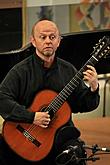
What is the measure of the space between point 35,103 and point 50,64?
0.77 ft

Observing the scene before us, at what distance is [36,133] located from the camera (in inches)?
84.7

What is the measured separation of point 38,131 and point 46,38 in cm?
52

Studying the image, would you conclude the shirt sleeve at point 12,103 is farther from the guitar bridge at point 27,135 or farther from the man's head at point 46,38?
the man's head at point 46,38

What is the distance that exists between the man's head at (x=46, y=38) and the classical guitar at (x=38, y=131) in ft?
0.68

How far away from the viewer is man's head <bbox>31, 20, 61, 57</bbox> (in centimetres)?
207

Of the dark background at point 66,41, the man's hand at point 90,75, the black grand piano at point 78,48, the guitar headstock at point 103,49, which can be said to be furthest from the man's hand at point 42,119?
the dark background at point 66,41

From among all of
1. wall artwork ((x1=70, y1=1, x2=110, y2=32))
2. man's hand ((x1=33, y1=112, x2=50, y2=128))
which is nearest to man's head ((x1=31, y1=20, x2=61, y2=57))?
man's hand ((x1=33, y1=112, x2=50, y2=128))

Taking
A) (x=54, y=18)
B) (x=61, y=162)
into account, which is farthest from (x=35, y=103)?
(x=54, y=18)

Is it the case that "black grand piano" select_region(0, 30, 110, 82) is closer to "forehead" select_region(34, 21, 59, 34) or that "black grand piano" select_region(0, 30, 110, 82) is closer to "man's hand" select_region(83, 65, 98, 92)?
"forehead" select_region(34, 21, 59, 34)

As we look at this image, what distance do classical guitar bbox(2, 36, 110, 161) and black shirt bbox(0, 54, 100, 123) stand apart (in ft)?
0.16

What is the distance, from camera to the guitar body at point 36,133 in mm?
2133

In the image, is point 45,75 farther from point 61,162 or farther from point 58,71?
point 61,162

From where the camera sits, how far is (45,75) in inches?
85.2

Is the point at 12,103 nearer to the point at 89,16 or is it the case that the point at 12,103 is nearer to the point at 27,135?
the point at 27,135
